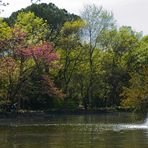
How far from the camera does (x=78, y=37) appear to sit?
3127 inches

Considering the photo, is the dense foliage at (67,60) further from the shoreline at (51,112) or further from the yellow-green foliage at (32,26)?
the shoreline at (51,112)

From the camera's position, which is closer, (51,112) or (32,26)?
(51,112)

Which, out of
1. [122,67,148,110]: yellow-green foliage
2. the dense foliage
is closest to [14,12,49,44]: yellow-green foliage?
the dense foliage

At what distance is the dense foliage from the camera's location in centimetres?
6369

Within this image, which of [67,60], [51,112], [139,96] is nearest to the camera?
[139,96]

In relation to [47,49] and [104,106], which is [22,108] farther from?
[104,106]

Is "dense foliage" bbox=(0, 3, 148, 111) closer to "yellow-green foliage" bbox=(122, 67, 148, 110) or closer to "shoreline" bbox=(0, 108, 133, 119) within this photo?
"shoreline" bbox=(0, 108, 133, 119)

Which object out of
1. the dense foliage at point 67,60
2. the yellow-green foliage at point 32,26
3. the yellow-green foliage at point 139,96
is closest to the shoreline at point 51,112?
the dense foliage at point 67,60

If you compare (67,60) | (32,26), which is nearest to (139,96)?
(32,26)

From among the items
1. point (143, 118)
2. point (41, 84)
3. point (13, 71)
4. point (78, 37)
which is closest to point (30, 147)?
point (143, 118)

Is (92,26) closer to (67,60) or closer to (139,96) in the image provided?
(67,60)

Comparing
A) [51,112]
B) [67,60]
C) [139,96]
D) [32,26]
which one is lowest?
[51,112]

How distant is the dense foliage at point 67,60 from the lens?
6369 cm

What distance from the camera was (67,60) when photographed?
7938 cm
